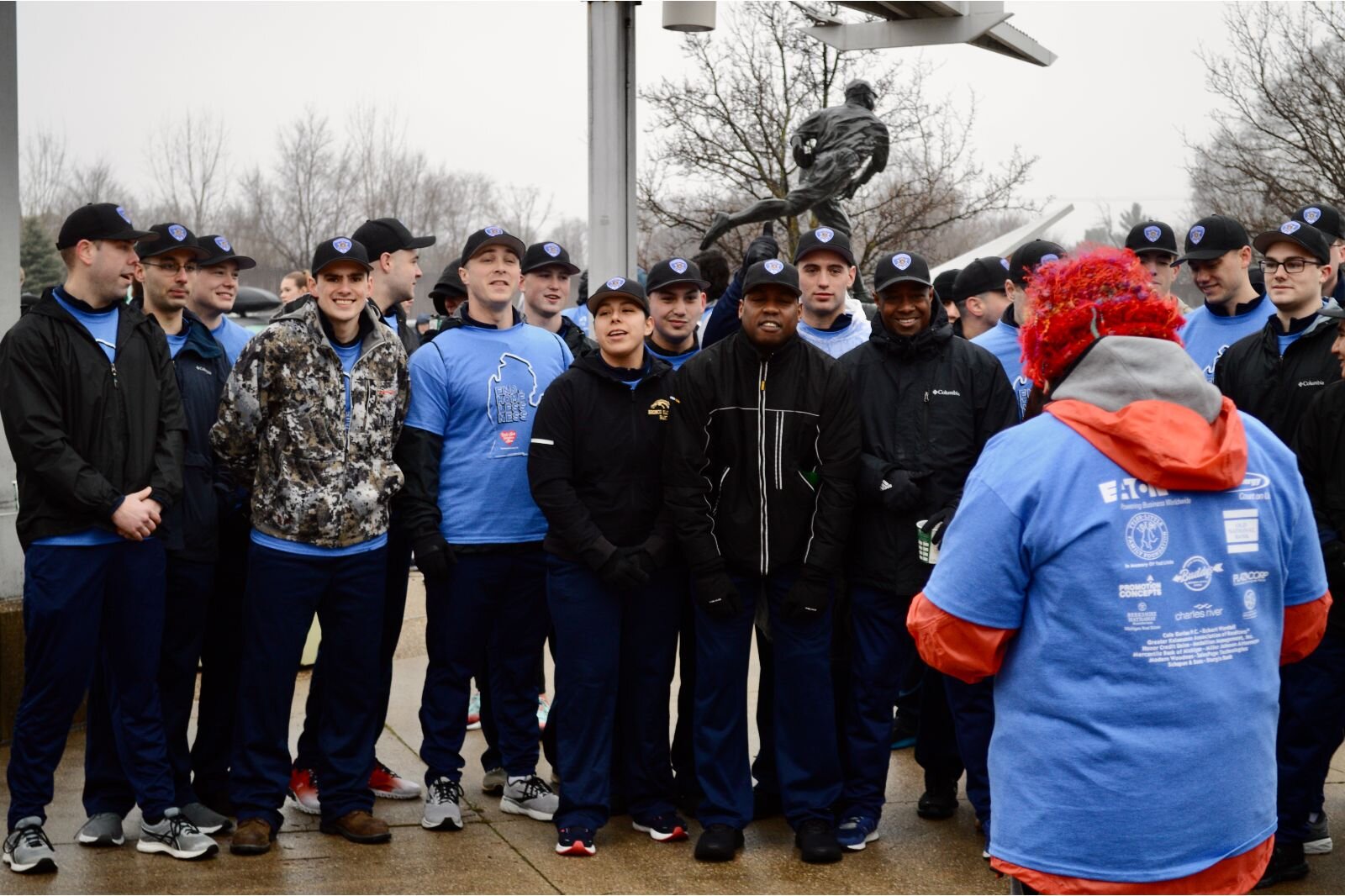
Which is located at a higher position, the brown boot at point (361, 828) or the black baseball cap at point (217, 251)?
the black baseball cap at point (217, 251)

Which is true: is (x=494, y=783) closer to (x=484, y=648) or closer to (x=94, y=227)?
(x=484, y=648)

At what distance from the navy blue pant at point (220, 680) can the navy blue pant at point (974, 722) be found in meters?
2.86

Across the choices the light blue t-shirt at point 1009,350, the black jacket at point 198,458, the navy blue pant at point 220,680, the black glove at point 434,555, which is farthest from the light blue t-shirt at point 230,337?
the light blue t-shirt at point 1009,350

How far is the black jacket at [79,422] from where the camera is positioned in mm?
4945

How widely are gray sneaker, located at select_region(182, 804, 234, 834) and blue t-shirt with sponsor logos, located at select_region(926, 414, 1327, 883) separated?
11.7 ft

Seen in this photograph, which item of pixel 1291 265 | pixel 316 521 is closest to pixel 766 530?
pixel 316 521

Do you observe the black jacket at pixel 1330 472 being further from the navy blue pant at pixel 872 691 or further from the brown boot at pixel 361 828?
the brown boot at pixel 361 828

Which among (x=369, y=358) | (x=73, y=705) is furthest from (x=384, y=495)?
(x=73, y=705)

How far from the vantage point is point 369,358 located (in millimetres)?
5488

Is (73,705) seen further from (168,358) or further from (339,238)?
(339,238)

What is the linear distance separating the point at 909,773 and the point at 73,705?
138 inches

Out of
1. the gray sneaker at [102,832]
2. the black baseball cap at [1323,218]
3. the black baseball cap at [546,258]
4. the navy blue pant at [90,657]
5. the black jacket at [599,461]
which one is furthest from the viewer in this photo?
the black baseball cap at [546,258]

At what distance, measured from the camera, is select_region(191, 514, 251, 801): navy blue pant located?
19.1ft

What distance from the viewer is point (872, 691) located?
17.9 feet
